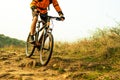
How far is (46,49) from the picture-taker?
877 cm

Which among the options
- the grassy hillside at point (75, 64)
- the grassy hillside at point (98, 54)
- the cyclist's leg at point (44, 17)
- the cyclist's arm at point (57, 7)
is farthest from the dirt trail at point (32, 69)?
the cyclist's arm at point (57, 7)

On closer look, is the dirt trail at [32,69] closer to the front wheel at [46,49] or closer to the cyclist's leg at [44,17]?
the front wheel at [46,49]

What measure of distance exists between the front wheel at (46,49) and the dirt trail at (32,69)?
0.15 meters

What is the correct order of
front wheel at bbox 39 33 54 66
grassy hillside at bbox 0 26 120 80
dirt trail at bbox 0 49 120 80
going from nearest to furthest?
dirt trail at bbox 0 49 120 80 → grassy hillside at bbox 0 26 120 80 → front wheel at bbox 39 33 54 66

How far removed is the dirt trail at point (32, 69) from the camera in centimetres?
748

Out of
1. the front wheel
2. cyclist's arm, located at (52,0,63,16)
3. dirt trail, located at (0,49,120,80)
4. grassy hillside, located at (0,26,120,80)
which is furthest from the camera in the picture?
cyclist's arm, located at (52,0,63,16)

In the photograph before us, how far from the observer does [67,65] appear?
8.61 metres

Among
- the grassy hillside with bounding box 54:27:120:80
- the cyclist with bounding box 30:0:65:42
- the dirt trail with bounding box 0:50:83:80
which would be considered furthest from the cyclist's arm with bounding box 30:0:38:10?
the grassy hillside with bounding box 54:27:120:80

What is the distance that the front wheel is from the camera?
8492 mm

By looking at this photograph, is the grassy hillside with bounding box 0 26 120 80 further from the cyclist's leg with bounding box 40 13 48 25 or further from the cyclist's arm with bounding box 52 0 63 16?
the cyclist's arm with bounding box 52 0 63 16

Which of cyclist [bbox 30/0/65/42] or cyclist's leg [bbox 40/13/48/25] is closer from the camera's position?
cyclist's leg [bbox 40/13/48/25]

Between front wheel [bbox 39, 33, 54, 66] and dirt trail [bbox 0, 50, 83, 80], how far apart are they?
15 cm

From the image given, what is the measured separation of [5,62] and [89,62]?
2188mm

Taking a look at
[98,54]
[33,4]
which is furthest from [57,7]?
[98,54]
